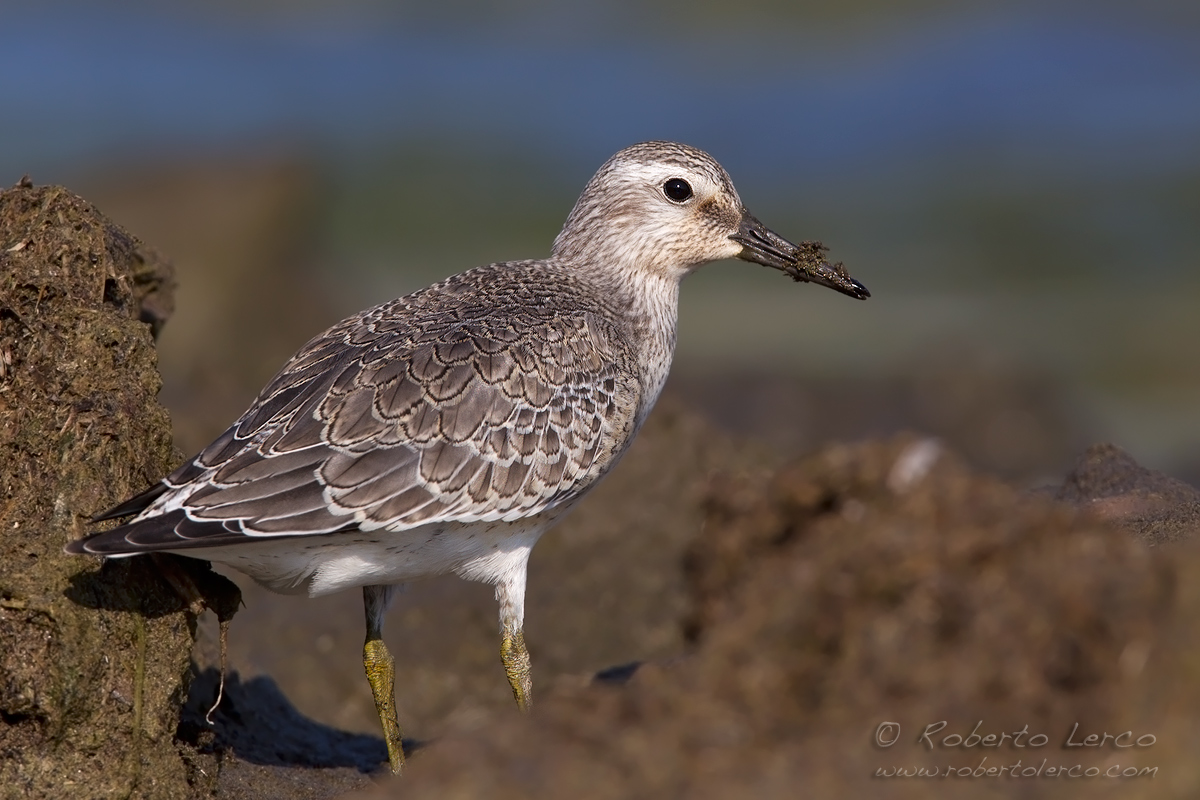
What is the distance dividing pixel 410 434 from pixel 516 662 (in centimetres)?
143

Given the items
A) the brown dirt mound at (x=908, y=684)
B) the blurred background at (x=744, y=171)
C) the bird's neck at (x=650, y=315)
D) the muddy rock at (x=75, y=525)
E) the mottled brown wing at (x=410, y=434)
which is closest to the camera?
the brown dirt mound at (x=908, y=684)

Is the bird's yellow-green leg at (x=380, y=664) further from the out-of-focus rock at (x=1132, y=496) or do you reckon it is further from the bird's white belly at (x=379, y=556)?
the out-of-focus rock at (x=1132, y=496)

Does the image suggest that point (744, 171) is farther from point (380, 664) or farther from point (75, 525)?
point (75, 525)

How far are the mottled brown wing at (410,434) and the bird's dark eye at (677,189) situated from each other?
1.29 meters

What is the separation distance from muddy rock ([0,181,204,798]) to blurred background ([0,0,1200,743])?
315 cm

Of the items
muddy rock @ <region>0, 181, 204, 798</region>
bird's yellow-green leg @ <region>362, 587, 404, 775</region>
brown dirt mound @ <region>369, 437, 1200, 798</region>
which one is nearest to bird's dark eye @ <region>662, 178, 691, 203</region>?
bird's yellow-green leg @ <region>362, 587, 404, 775</region>

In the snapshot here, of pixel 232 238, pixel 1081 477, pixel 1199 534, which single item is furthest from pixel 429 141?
pixel 1199 534

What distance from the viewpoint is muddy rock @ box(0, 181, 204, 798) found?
5133mm

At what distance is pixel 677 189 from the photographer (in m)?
7.96

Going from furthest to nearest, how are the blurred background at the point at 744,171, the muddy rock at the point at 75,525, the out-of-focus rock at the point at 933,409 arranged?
the blurred background at the point at 744,171
the out-of-focus rock at the point at 933,409
the muddy rock at the point at 75,525

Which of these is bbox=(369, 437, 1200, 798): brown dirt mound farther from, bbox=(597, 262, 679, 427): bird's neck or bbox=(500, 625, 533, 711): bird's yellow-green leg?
bbox=(597, 262, 679, 427): bird's neck

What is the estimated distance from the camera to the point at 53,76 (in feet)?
96.2

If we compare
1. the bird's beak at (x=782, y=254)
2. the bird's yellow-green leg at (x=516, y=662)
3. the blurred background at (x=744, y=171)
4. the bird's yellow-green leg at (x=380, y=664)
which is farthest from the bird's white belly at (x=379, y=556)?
the blurred background at (x=744, y=171)

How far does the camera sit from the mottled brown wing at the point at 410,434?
5719 mm
